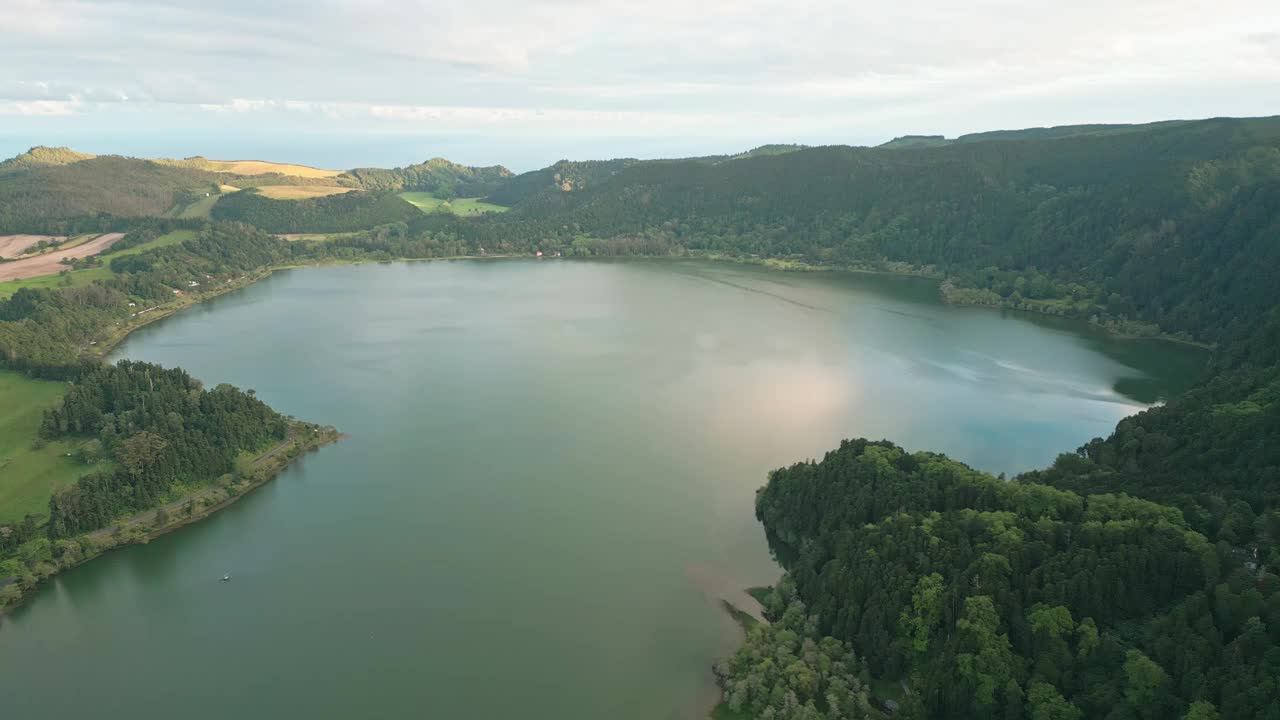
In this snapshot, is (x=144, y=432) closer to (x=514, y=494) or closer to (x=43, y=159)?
(x=514, y=494)

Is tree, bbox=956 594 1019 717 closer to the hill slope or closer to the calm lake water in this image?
the calm lake water

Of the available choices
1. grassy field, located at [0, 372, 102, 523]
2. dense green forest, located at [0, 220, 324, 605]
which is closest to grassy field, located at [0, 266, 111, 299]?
dense green forest, located at [0, 220, 324, 605]

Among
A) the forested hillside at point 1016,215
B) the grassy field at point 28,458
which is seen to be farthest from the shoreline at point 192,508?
the forested hillside at point 1016,215

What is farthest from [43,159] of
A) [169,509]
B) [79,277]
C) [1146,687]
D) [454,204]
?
[1146,687]

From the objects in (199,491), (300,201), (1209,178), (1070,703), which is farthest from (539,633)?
(300,201)

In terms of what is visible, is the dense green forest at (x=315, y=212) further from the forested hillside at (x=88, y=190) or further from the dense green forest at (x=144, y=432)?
the dense green forest at (x=144, y=432)
